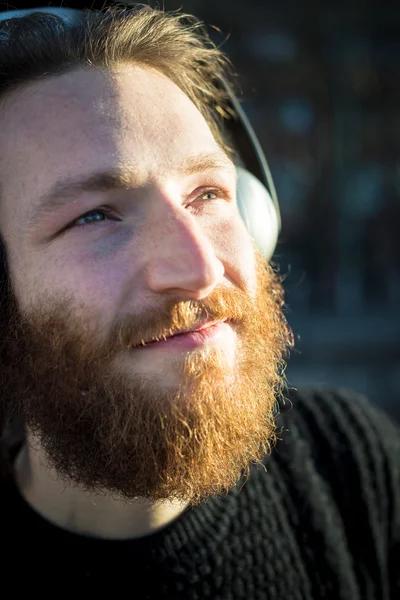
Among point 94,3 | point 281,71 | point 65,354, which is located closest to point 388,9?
point 281,71

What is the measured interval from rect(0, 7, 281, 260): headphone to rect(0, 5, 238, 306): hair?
4cm

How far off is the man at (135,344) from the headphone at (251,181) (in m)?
0.07

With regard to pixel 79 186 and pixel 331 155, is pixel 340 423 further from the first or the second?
pixel 331 155

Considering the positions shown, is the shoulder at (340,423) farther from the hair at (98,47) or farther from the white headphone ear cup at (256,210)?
the hair at (98,47)

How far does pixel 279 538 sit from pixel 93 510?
1.51 feet

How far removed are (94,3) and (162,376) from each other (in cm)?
100

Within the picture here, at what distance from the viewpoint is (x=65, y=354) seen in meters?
1.41

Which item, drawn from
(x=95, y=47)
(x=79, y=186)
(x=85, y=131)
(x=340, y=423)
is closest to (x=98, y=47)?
(x=95, y=47)

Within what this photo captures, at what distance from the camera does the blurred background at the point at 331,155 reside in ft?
26.6

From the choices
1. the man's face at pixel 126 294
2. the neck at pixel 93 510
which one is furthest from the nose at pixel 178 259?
the neck at pixel 93 510

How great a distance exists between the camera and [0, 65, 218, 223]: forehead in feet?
4.64

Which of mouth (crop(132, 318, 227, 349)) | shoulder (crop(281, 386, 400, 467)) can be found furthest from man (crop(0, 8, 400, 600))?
shoulder (crop(281, 386, 400, 467))

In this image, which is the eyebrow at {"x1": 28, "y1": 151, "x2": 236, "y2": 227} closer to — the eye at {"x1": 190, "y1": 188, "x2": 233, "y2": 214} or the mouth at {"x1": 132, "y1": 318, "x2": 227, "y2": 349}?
the eye at {"x1": 190, "y1": 188, "x2": 233, "y2": 214}

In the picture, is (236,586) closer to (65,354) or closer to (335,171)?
(65,354)
